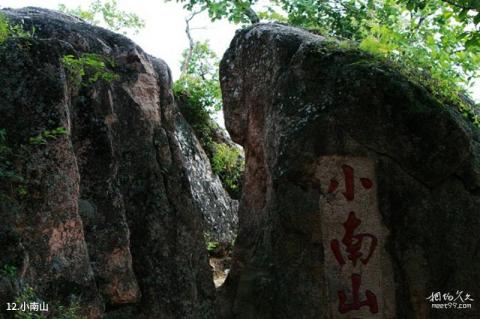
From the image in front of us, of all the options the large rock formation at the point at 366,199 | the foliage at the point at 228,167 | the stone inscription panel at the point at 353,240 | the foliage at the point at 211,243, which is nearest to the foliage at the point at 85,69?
the large rock formation at the point at 366,199

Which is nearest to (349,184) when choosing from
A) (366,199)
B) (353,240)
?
(366,199)

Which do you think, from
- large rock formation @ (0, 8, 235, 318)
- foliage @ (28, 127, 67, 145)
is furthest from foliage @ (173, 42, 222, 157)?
foliage @ (28, 127, 67, 145)

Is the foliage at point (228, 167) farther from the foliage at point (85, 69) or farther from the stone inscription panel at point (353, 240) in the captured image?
the foliage at point (85, 69)

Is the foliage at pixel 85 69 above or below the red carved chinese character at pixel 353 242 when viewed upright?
above

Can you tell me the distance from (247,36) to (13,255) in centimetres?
614

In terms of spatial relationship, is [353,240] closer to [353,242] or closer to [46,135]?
[353,242]

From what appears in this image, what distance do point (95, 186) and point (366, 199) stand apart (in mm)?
3326

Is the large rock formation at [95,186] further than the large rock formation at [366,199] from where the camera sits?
No

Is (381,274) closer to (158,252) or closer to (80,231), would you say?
(158,252)

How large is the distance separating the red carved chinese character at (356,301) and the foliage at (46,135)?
4053mm

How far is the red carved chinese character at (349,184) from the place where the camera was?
7449mm

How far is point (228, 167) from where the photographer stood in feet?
44.7

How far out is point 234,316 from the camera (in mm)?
8266

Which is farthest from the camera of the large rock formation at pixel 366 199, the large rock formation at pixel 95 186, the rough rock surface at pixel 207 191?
the rough rock surface at pixel 207 191
